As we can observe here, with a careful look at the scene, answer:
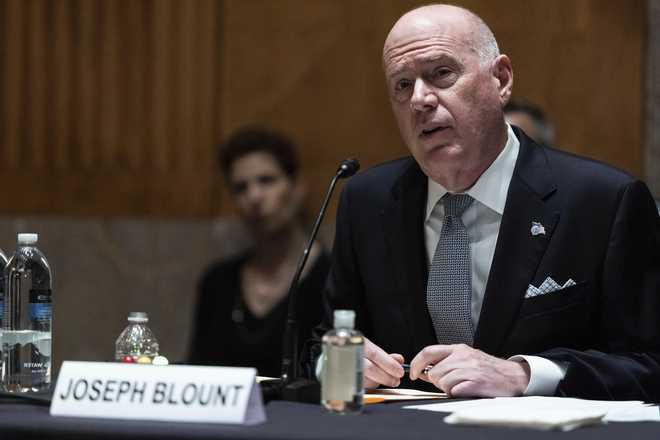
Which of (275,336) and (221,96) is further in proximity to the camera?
(221,96)

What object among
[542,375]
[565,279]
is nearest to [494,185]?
[565,279]

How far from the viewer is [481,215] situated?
2736mm

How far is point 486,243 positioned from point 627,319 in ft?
1.26

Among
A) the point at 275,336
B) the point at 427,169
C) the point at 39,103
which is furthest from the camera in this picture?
the point at 39,103

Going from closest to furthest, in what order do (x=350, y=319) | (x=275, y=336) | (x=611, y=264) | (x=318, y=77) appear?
(x=350, y=319), (x=611, y=264), (x=275, y=336), (x=318, y=77)

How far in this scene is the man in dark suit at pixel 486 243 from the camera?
8.31 feet

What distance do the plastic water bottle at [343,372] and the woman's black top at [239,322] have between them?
8.40 feet

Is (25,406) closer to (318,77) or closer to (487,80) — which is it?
(487,80)

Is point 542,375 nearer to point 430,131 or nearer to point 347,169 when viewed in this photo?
point 347,169

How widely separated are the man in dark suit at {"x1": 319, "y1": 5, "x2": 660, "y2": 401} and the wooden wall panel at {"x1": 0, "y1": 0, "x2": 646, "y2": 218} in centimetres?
180

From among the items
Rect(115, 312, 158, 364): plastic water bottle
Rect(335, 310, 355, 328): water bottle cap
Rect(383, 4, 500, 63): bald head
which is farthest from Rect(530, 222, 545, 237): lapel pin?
Rect(115, 312, 158, 364): plastic water bottle

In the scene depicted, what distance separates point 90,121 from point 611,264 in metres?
3.25

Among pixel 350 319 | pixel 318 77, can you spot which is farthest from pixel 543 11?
pixel 350 319

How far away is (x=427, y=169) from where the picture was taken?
2.77 metres
